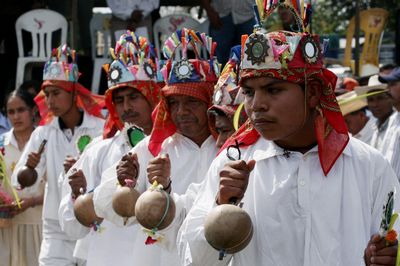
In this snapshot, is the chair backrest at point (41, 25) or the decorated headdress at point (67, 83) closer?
the decorated headdress at point (67, 83)

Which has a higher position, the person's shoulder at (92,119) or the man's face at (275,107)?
the man's face at (275,107)

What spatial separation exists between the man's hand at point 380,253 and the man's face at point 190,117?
238cm

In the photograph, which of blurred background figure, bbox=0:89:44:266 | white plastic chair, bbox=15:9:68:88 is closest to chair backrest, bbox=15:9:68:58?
white plastic chair, bbox=15:9:68:88

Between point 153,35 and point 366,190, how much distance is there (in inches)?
398

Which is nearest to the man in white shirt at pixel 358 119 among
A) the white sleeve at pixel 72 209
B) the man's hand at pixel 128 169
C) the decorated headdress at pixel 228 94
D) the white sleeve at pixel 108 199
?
the white sleeve at pixel 72 209

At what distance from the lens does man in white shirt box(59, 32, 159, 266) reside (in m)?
6.61

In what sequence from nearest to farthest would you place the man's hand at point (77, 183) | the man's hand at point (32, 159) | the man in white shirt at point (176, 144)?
the man in white shirt at point (176, 144)
the man's hand at point (77, 183)
the man's hand at point (32, 159)

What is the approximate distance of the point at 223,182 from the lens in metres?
3.97

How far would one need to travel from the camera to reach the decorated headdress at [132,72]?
7.15m

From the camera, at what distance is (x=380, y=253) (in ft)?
12.1

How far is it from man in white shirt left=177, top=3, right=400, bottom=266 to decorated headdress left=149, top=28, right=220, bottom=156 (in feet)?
5.67

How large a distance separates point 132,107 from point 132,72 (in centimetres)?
34

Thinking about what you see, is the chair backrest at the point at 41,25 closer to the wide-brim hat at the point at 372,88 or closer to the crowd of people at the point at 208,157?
the crowd of people at the point at 208,157

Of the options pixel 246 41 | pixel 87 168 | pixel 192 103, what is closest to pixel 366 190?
pixel 246 41
